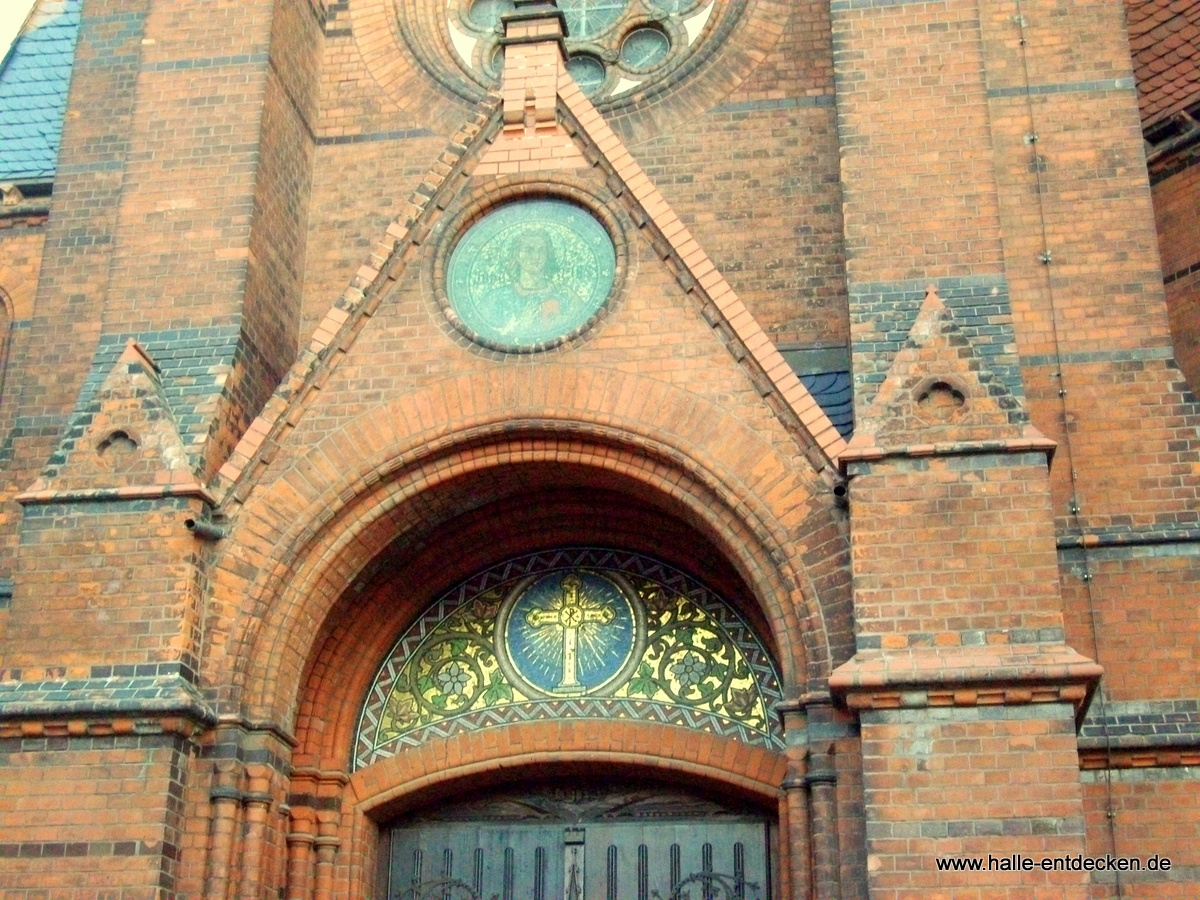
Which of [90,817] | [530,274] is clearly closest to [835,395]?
[530,274]

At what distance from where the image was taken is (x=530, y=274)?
40.7 feet

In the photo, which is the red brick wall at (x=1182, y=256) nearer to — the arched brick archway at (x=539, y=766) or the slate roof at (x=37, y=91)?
the arched brick archway at (x=539, y=766)

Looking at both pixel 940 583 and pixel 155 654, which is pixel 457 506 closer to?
pixel 155 654

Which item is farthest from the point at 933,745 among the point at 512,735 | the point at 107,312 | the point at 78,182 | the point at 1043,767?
the point at 78,182

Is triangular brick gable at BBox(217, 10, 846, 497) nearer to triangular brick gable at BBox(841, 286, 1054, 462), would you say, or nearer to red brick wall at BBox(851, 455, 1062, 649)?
triangular brick gable at BBox(841, 286, 1054, 462)

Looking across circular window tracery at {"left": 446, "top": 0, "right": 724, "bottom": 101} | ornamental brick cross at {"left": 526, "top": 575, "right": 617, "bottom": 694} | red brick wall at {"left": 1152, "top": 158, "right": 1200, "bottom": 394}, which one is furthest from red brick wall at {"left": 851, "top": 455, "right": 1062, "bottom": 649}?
circular window tracery at {"left": 446, "top": 0, "right": 724, "bottom": 101}

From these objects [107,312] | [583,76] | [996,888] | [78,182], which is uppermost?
[583,76]

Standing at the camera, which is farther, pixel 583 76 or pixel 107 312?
pixel 583 76

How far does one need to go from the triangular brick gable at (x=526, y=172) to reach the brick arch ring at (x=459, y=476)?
0.98 feet

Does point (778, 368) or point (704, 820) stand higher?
point (778, 368)

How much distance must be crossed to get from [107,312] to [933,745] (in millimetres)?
6866

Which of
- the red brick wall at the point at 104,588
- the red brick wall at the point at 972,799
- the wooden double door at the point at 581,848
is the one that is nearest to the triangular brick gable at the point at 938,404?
the red brick wall at the point at 972,799

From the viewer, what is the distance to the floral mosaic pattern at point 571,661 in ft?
40.9

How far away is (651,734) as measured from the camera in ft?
40.1
